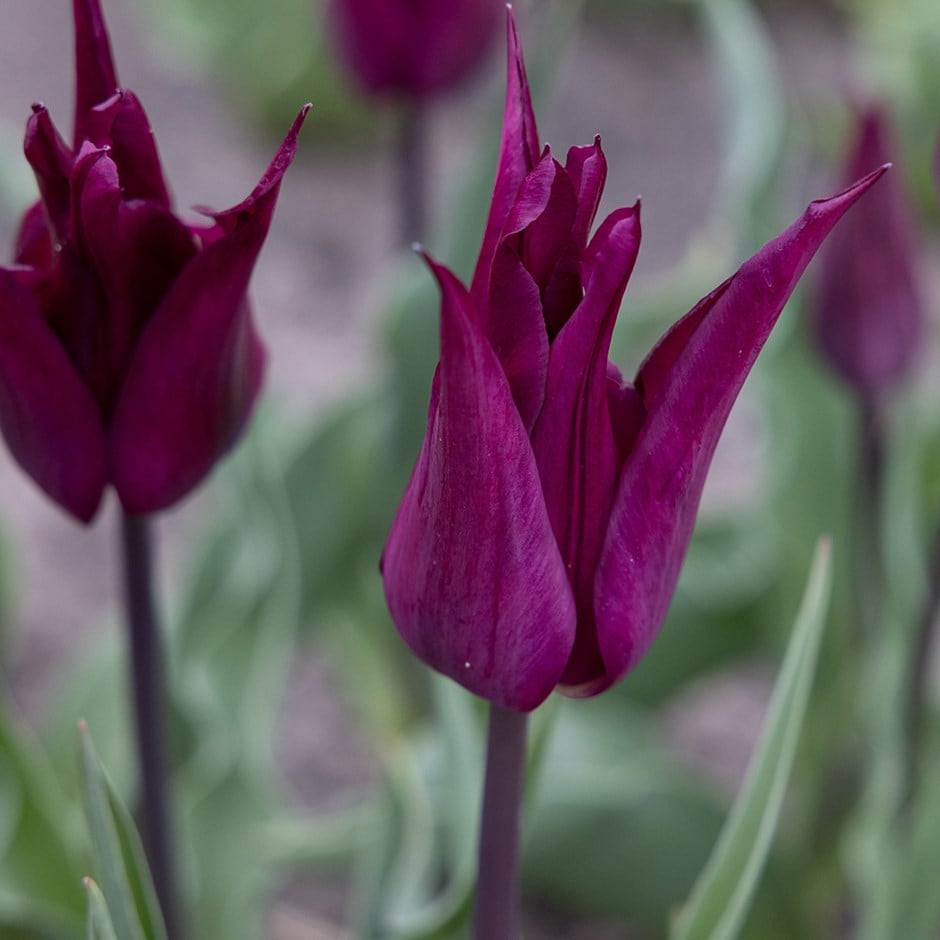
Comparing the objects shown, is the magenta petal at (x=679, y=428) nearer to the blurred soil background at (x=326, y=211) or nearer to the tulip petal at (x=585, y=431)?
the tulip petal at (x=585, y=431)

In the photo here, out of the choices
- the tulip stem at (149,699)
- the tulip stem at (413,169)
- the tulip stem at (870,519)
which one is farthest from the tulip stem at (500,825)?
A: the tulip stem at (413,169)

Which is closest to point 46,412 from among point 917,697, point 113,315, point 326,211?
point 113,315

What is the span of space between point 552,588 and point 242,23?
1695mm

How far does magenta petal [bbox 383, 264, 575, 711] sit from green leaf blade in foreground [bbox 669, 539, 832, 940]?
4.6 inches

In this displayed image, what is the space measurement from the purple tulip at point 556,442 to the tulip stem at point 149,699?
0.38 ft

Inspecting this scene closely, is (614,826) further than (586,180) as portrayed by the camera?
Yes

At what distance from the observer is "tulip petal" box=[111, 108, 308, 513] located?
0.33m

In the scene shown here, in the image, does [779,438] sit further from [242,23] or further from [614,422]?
[242,23]

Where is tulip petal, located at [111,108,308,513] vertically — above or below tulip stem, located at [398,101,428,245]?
below

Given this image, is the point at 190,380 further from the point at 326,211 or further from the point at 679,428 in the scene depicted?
the point at 326,211

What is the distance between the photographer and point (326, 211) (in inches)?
70.3

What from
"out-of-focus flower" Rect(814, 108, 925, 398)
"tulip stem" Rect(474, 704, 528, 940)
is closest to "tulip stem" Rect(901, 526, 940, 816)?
"out-of-focus flower" Rect(814, 108, 925, 398)

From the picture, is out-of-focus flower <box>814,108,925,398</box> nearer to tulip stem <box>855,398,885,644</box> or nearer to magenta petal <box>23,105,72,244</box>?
tulip stem <box>855,398,885,644</box>

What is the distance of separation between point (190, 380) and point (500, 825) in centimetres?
13
